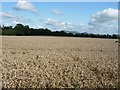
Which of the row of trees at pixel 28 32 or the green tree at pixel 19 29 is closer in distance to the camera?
the row of trees at pixel 28 32

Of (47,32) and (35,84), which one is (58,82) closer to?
(35,84)

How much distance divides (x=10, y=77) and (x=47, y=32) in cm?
9853

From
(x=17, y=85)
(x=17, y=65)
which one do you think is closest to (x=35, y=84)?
(x=17, y=85)

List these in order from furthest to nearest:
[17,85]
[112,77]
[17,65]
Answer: [17,65] < [112,77] < [17,85]

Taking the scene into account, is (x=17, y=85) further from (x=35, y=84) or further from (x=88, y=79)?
(x=88, y=79)

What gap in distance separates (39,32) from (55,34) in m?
9.15

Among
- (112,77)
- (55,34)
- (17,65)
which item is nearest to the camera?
(112,77)

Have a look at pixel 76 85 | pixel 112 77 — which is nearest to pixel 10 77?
pixel 76 85

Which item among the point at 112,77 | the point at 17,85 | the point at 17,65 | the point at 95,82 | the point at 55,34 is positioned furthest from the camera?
the point at 55,34

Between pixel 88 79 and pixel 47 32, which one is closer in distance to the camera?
A: pixel 88 79

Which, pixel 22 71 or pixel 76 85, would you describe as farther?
pixel 22 71

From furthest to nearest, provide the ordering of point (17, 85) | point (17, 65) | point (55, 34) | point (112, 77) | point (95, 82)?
point (55, 34) → point (17, 65) → point (112, 77) → point (95, 82) → point (17, 85)

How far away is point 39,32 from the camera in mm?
110750

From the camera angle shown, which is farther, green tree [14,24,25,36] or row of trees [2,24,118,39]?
green tree [14,24,25,36]
